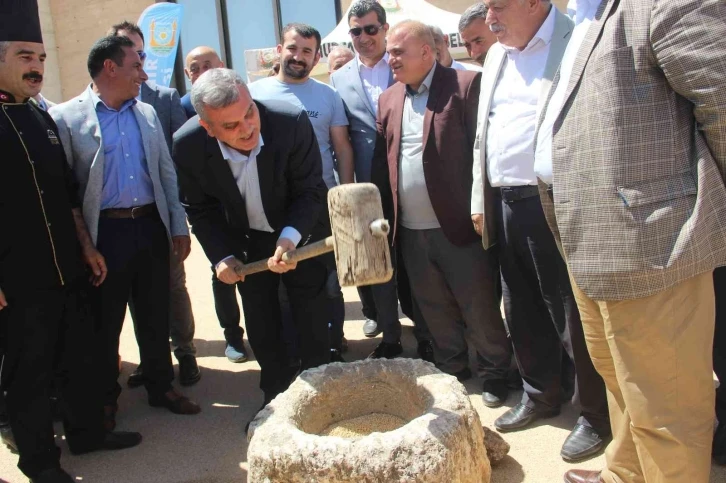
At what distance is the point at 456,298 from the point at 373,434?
145cm

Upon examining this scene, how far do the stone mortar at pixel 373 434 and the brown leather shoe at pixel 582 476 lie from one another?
0.44 meters

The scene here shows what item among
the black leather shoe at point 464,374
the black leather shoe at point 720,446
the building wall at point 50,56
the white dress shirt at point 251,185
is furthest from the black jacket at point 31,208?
the building wall at point 50,56

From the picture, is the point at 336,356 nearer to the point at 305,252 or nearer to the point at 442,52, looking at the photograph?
the point at 305,252

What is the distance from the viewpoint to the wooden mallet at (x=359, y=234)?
2408mm

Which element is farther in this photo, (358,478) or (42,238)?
(42,238)

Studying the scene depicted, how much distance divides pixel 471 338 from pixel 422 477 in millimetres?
1567

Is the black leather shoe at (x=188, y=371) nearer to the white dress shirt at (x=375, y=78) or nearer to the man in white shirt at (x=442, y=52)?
Answer: the white dress shirt at (x=375, y=78)

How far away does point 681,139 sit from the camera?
6.80 ft

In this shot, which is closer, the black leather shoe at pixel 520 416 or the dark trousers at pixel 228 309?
the black leather shoe at pixel 520 416

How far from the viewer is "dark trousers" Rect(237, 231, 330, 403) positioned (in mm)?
3543

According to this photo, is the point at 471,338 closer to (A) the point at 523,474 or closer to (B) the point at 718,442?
(A) the point at 523,474

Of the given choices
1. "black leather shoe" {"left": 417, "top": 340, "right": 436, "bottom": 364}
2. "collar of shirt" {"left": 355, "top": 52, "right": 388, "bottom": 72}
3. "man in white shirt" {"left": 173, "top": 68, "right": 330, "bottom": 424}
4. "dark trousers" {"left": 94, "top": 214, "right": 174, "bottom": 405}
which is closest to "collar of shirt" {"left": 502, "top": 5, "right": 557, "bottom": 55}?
"man in white shirt" {"left": 173, "top": 68, "right": 330, "bottom": 424}

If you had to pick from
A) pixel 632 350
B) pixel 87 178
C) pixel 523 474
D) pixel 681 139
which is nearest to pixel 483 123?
pixel 681 139

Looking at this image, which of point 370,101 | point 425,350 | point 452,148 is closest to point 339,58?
point 370,101
